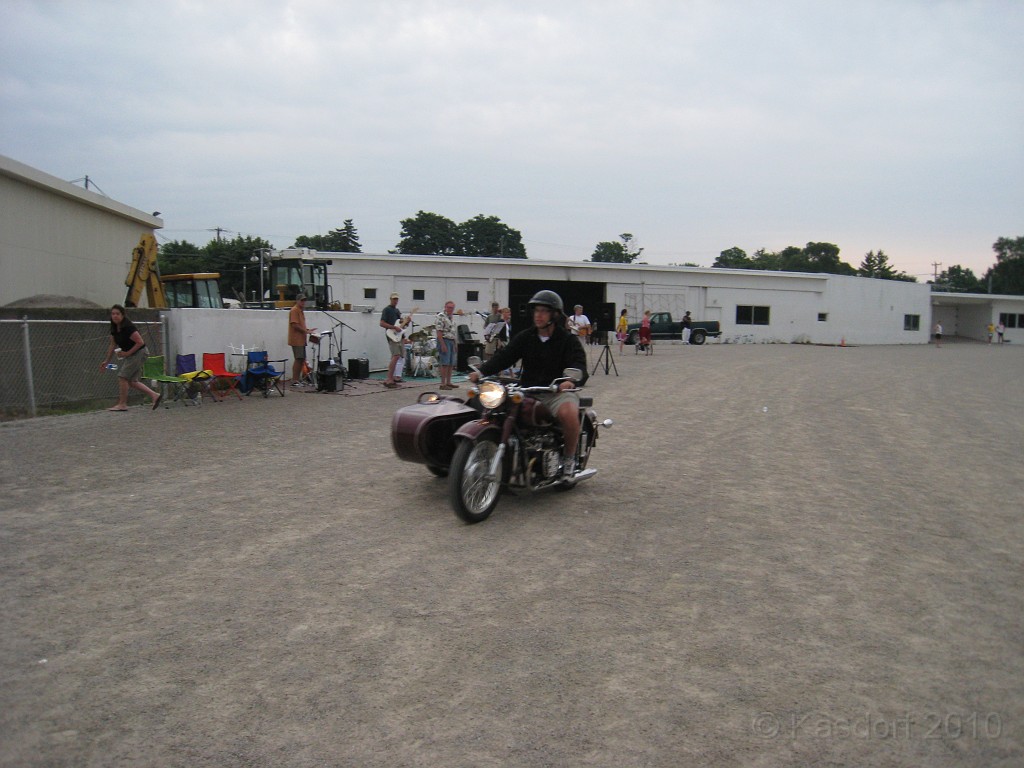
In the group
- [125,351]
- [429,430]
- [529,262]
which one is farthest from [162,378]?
[529,262]

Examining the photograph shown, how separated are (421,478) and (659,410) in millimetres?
6091

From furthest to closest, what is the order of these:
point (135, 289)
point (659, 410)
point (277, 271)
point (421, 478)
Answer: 1. point (277, 271)
2. point (135, 289)
3. point (659, 410)
4. point (421, 478)

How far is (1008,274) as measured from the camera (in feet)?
323

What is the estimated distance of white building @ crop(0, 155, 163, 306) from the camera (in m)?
16.5

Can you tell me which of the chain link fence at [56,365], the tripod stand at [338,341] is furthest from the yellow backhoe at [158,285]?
the chain link fence at [56,365]

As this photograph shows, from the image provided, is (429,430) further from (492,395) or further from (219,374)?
(219,374)

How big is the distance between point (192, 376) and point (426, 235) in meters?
84.9

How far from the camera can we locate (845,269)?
110625mm

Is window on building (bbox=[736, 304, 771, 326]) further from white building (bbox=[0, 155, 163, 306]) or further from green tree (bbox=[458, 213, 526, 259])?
green tree (bbox=[458, 213, 526, 259])

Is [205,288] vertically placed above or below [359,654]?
above

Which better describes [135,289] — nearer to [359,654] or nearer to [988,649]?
[359,654]

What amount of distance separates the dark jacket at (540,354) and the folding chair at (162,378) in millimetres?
7275

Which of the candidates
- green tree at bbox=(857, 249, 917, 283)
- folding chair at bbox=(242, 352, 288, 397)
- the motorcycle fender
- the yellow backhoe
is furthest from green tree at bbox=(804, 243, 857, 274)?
the motorcycle fender

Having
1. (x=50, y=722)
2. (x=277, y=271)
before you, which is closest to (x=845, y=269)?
(x=277, y=271)
